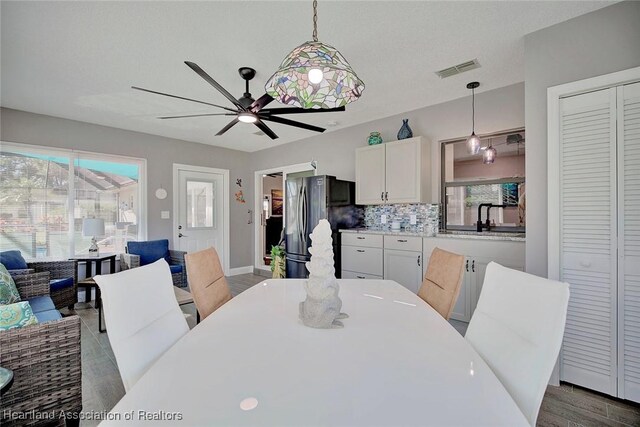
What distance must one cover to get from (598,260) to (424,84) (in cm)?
213

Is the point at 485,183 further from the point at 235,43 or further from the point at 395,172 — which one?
the point at 235,43

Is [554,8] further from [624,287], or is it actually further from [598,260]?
[624,287]

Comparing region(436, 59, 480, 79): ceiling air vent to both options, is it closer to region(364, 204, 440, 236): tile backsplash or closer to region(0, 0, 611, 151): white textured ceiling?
region(0, 0, 611, 151): white textured ceiling

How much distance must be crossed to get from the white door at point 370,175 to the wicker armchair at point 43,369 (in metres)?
3.20

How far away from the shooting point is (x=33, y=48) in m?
2.31

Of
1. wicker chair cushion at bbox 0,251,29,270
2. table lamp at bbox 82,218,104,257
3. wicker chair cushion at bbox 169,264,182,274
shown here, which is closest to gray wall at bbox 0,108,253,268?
table lamp at bbox 82,218,104,257

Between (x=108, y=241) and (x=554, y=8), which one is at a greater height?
(x=554, y=8)

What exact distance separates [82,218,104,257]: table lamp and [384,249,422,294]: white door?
3785 mm

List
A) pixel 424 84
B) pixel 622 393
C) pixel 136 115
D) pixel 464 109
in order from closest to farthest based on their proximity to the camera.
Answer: pixel 622 393 → pixel 424 84 → pixel 464 109 → pixel 136 115

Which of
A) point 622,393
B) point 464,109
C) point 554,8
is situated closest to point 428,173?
point 464,109

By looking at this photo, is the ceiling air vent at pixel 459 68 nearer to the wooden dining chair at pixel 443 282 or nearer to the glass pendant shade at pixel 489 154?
the glass pendant shade at pixel 489 154

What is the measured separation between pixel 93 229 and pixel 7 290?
164 centimetres

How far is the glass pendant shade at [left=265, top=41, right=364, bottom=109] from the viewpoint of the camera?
127cm

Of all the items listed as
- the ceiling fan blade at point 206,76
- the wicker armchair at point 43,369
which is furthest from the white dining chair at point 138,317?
the ceiling fan blade at point 206,76
